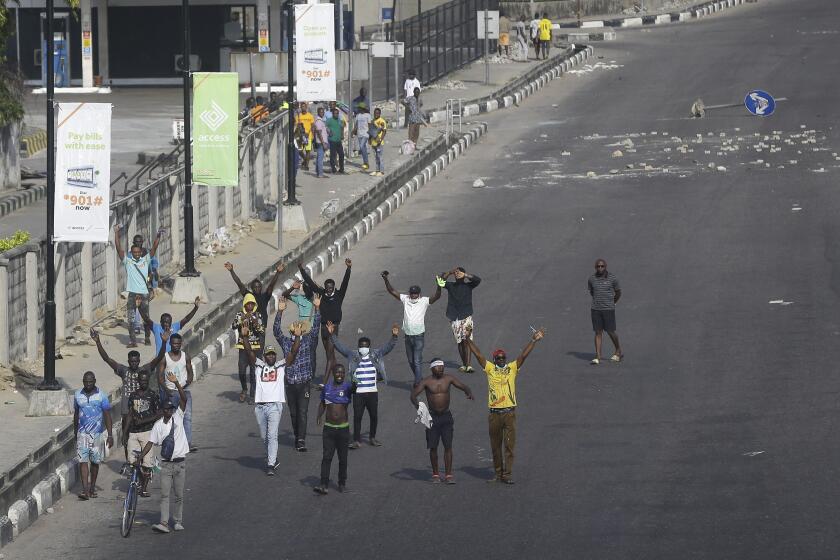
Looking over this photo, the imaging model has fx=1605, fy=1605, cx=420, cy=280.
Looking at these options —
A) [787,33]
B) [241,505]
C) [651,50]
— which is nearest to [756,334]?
[241,505]

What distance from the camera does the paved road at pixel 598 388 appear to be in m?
15.9

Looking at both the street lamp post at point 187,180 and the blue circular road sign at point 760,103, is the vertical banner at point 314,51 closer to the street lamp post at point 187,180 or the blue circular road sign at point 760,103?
the street lamp post at point 187,180

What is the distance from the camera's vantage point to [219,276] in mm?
28641

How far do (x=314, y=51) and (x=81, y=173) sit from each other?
13.2 m

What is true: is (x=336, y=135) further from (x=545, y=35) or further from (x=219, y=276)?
(x=545, y=35)

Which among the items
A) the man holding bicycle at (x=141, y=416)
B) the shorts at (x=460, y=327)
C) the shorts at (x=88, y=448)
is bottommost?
the shorts at (x=88, y=448)

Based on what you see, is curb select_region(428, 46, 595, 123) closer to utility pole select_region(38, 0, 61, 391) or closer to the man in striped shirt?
the man in striped shirt

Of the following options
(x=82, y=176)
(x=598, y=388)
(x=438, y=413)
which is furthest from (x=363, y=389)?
(x=82, y=176)

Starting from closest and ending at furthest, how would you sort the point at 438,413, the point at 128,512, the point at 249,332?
1. the point at 128,512
2. the point at 438,413
3. the point at 249,332

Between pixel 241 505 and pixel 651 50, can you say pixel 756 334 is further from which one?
pixel 651 50

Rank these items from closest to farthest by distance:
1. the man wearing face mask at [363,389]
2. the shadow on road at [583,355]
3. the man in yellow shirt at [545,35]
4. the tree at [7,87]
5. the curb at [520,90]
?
1. the man wearing face mask at [363,389]
2. the shadow on road at [583,355]
3. the tree at [7,87]
4. the curb at [520,90]
5. the man in yellow shirt at [545,35]

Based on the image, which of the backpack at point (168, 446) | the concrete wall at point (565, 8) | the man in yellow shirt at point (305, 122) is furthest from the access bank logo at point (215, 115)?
the concrete wall at point (565, 8)

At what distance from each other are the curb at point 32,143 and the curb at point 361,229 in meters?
10.0

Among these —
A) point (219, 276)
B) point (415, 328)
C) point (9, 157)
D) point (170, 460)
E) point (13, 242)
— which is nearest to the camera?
point (170, 460)
